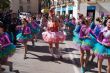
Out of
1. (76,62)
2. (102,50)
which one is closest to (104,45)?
(102,50)

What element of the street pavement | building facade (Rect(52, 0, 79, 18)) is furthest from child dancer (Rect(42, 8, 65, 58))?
building facade (Rect(52, 0, 79, 18))

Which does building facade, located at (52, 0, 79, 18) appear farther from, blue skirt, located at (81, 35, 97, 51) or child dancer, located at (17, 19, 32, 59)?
blue skirt, located at (81, 35, 97, 51)

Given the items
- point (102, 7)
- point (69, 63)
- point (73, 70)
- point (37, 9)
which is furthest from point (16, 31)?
point (37, 9)

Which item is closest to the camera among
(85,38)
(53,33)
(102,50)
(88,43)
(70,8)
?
(102,50)

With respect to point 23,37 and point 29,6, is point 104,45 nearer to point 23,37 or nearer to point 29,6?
point 23,37

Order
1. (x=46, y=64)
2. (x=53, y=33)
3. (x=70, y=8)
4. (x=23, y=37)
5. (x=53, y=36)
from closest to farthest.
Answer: (x=46, y=64) → (x=53, y=36) → (x=53, y=33) → (x=23, y=37) → (x=70, y=8)

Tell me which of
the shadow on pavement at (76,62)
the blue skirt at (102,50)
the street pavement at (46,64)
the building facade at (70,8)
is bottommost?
the shadow on pavement at (76,62)

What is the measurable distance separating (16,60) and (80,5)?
36089 millimetres

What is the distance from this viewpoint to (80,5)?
49.1m

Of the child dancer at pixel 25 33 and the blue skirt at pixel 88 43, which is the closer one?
the blue skirt at pixel 88 43

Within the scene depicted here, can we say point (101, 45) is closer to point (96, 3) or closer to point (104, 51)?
point (104, 51)

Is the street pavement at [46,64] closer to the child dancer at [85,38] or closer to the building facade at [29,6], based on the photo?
the child dancer at [85,38]

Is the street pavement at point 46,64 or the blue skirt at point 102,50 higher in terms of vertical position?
the blue skirt at point 102,50

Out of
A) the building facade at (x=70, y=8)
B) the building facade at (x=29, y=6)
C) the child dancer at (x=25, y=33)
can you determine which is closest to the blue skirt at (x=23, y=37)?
the child dancer at (x=25, y=33)
